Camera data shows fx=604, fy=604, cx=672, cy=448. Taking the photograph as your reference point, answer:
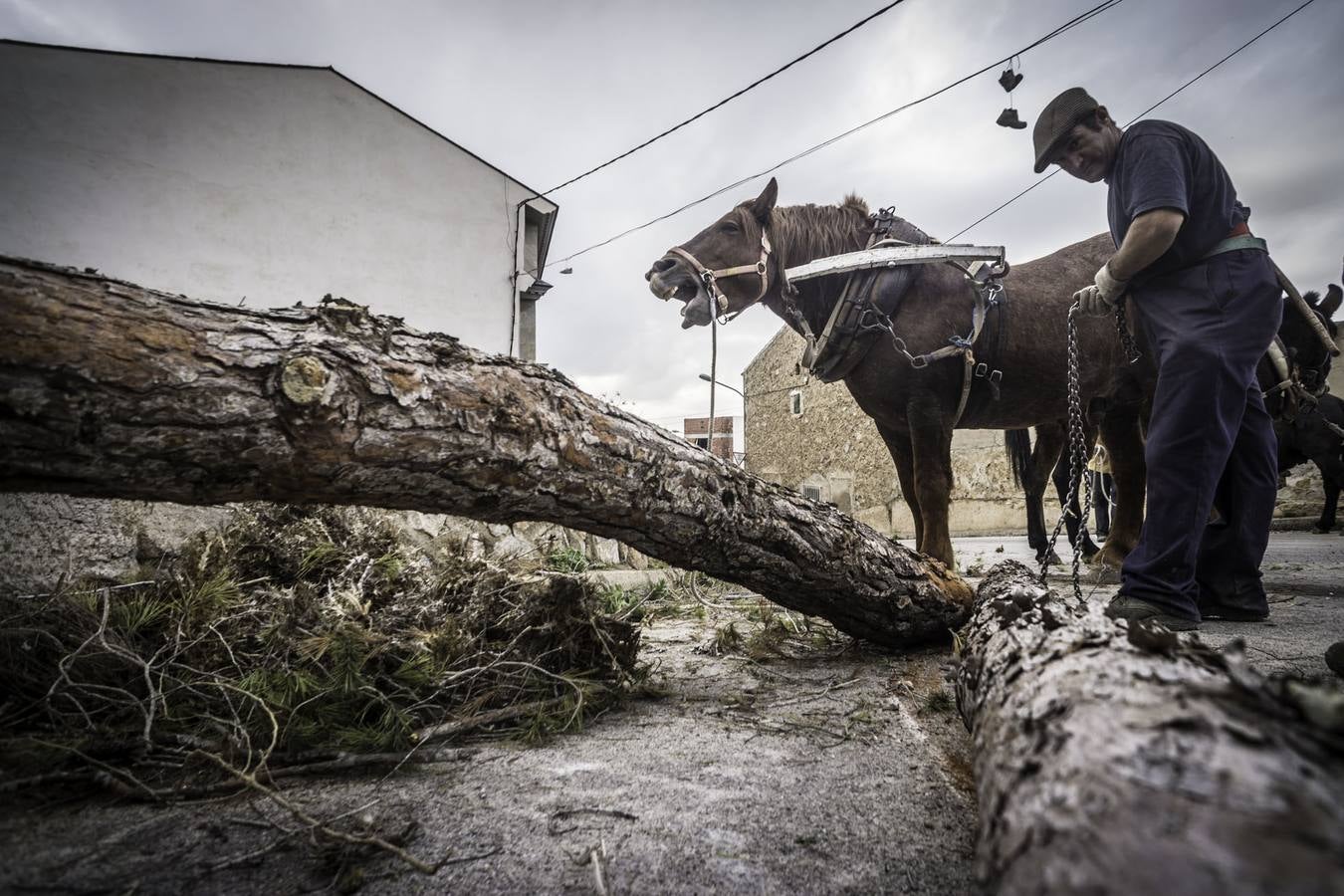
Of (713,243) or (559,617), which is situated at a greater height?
(713,243)

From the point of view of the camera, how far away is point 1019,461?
5.48 m

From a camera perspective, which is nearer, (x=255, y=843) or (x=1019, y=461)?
(x=255, y=843)

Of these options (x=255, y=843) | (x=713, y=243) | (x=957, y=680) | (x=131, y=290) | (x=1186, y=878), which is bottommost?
(x=255, y=843)

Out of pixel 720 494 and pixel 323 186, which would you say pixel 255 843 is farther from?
pixel 323 186

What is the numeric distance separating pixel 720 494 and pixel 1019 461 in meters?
4.62

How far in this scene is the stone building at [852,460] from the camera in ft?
50.4

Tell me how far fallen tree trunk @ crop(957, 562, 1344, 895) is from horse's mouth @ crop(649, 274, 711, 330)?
3111 millimetres

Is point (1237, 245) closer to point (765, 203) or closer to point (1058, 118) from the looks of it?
point (1058, 118)

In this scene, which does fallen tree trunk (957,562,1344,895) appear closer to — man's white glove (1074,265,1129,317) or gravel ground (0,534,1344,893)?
gravel ground (0,534,1344,893)

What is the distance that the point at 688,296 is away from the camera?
3.88m

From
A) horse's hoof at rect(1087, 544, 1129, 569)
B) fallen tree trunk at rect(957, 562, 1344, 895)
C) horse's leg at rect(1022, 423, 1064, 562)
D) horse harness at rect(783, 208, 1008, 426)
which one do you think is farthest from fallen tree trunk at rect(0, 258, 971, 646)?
horse's leg at rect(1022, 423, 1064, 562)

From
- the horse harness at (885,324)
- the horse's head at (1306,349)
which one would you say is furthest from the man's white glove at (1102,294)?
the horse's head at (1306,349)

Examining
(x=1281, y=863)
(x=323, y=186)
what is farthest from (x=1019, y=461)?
(x=323, y=186)

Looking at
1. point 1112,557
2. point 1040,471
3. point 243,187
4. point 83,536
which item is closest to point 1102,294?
point 1112,557
